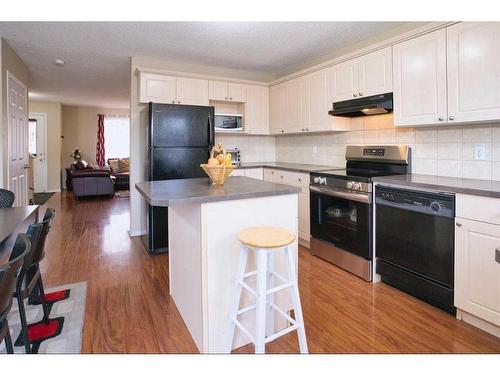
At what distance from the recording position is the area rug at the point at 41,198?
684 centimetres

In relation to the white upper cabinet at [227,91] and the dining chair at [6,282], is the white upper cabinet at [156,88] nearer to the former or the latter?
the white upper cabinet at [227,91]

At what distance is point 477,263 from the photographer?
6.45 ft

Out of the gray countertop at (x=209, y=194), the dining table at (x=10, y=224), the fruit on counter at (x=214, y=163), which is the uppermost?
the fruit on counter at (x=214, y=163)

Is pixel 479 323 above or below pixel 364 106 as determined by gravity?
below

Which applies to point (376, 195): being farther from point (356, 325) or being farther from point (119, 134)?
point (119, 134)

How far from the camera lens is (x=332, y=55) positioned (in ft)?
12.8

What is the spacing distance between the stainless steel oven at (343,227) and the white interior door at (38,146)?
783 centimetres

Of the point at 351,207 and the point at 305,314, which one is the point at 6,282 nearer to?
the point at 305,314

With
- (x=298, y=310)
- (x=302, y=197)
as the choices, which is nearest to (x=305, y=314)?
(x=298, y=310)

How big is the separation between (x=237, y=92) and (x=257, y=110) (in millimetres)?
400

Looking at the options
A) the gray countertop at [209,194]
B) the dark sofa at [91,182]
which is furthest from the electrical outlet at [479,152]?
the dark sofa at [91,182]

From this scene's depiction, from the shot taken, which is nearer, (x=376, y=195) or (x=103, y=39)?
(x=376, y=195)
